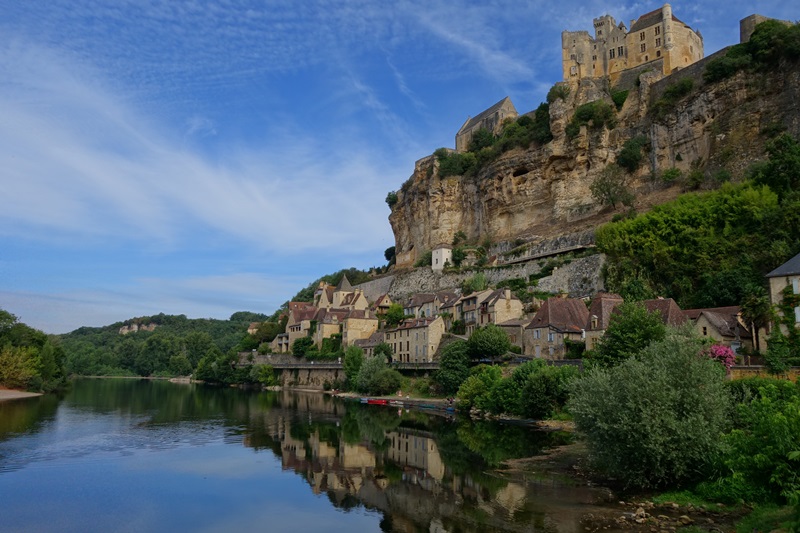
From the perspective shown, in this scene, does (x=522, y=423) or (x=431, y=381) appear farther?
(x=431, y=381)

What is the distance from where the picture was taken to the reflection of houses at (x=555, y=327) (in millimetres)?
38219

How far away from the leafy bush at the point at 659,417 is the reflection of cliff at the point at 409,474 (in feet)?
5.85

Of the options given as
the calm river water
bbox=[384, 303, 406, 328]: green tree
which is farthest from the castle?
the calm river water

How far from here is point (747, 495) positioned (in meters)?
14.9

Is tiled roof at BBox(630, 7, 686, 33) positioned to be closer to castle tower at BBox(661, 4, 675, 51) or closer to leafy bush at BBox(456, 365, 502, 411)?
castle tower at BBox(661, 4, 675, 51)

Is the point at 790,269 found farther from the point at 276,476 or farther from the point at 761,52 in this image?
the point at 761,52

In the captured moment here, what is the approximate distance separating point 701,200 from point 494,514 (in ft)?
108

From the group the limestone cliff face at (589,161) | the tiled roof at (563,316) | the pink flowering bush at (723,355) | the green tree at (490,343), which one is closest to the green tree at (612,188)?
the limestone cliff face at (589,161)

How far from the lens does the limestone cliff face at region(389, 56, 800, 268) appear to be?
1802 inches

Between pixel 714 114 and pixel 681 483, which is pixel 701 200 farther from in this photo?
pixel 681 483

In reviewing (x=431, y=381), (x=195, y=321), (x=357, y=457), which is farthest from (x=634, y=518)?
(x=195, y=321)

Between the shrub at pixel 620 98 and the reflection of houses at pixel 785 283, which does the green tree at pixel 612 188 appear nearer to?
the shrub at pixel 620 98

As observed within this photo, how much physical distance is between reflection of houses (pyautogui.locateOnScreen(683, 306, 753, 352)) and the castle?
3718 cm

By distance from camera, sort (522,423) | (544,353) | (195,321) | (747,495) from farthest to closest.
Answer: (195,321) < (544,353) < (522,423) < (747,495)
